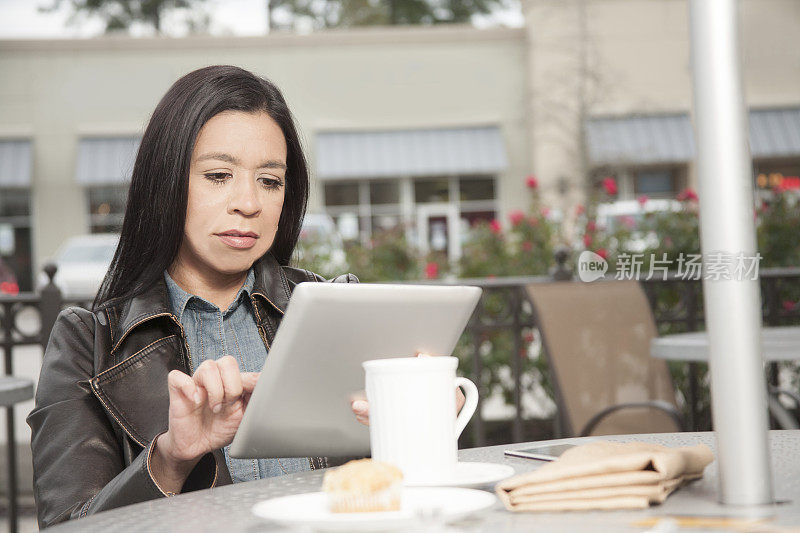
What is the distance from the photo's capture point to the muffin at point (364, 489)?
86 centimetres

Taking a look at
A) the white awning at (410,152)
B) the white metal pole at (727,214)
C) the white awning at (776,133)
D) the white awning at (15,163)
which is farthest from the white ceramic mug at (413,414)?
the white awning at (776,133)

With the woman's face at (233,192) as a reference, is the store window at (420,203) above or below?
above

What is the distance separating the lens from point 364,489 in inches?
34.0

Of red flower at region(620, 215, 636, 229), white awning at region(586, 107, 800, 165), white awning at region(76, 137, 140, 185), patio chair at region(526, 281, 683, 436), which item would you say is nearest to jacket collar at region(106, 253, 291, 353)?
patio chair at region(526, 281, 683, 436)

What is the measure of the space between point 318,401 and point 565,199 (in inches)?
747

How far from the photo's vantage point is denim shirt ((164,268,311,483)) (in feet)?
6.06

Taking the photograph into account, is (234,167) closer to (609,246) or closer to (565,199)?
(609,246)

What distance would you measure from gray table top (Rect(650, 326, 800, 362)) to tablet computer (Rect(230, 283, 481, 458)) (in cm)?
186

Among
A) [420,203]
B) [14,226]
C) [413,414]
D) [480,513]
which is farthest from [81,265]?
[480,513]

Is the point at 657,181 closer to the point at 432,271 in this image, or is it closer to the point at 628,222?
the point at 628,222

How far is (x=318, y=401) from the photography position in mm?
1205

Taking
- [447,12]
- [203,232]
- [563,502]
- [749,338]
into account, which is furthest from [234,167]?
[447,12]

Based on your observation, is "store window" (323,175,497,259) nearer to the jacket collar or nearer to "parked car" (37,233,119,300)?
"parked car" (37,233,119,300)

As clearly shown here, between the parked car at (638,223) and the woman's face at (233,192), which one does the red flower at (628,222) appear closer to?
the parked car at (638,223)
